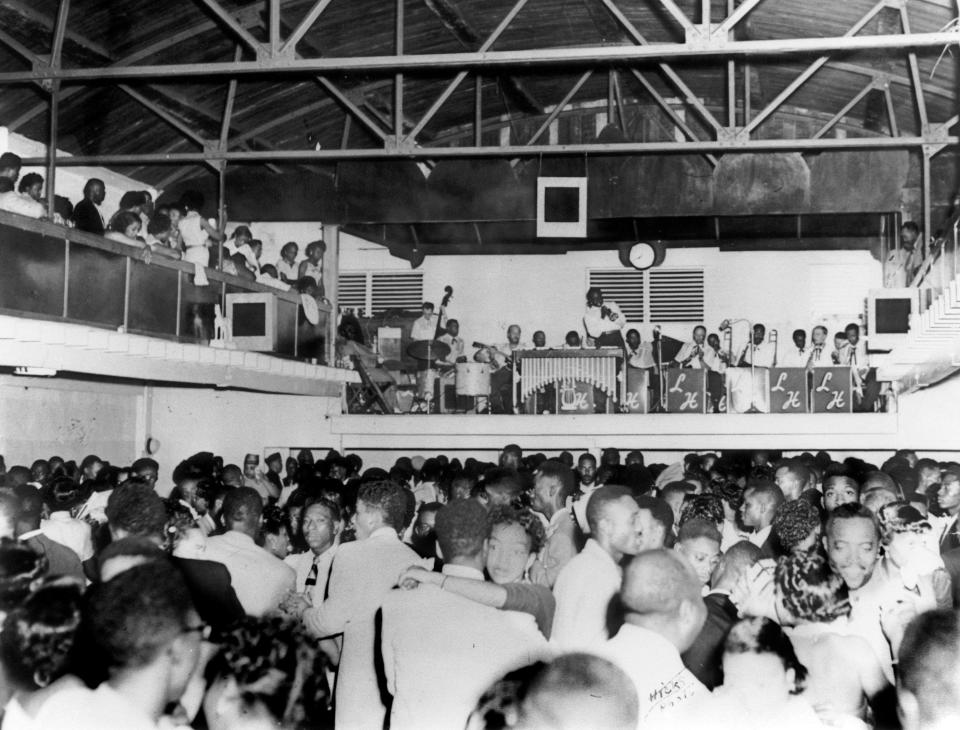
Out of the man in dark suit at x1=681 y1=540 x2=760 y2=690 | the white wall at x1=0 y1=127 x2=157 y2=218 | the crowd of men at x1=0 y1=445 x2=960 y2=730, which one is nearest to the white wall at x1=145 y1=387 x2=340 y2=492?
the white wall at x1=0 y1=127 x2=157 y2=218

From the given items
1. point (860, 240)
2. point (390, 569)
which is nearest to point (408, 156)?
point (390, 569)

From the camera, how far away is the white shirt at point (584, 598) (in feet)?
13.6

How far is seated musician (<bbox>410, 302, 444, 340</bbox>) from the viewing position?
16.7m

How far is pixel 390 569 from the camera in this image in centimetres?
430

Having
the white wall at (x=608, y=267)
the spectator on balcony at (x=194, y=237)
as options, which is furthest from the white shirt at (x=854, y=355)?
the spectator on balcony at (x=194, y=237)

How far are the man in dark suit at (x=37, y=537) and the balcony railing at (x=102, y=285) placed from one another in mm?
2950

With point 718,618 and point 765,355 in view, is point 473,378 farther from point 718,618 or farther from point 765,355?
point 718,618

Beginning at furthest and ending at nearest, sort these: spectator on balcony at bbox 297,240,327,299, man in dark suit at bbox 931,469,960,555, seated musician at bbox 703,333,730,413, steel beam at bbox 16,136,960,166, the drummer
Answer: the drummer, spectator on balcony at bbox 297,240,327,299, seated musician at bbox 703,333,730,413, steel beam at bbox 16,136,960,166, man in dark suit at bbox 931,469,960,555

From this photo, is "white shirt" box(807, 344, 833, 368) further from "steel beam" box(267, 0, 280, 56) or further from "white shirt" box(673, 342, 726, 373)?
"steel beam" box(267, 0, 280, 56)

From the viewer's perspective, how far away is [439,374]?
A: 14.9 meters

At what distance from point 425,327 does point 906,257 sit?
7.28m

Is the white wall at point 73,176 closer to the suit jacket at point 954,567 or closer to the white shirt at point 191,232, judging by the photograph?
the white shirt at point 191,232

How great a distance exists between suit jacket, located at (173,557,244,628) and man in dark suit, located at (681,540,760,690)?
5.83 ft

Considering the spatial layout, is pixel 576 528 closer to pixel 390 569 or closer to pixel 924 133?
pixel 390 569
